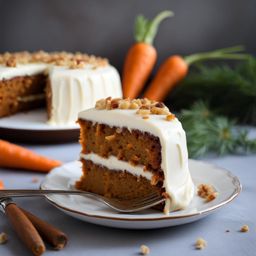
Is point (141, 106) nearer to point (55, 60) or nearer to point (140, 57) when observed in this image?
point (55, 60)

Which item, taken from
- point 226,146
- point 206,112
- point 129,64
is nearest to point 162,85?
point 129,64

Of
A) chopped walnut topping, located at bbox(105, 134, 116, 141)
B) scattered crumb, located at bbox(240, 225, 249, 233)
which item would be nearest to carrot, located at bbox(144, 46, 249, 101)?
chopped walnut topping, located at bbox(105, 134, 116, 141)

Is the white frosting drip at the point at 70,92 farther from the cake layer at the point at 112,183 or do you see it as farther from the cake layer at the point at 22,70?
the cake layer at the point at 112,183

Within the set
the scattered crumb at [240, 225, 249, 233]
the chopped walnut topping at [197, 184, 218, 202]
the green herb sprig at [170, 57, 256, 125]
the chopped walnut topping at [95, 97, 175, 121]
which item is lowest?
the green herb sprig at [170, 57, 256, 125]

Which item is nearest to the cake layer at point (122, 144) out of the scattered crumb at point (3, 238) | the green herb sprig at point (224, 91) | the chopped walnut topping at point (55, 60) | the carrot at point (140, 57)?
the scattered crumb at point (3, 238)

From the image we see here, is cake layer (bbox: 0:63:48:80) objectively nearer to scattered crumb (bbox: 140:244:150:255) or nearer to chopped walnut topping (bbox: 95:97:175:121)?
chopped walnut topping (bbox: 95:97:175:121)

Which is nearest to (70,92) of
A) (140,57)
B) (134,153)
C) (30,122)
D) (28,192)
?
(30,122)
